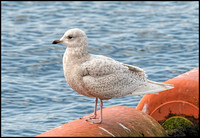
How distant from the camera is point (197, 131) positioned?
1080cm

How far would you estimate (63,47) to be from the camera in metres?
22.3

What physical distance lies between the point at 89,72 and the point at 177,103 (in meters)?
2.77

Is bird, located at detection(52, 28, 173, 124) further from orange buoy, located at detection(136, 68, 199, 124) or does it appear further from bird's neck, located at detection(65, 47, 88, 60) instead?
orange buoy, located at detection(136, 68, 199, 124)

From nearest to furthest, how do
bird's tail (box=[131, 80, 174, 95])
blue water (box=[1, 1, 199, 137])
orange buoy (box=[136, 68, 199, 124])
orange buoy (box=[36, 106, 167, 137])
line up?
orange buoy (box=[36, 106, 167, 137]) → bird's tail (box=[131, 80, 174, 95]) → orange buoy (box=[136, 68, 199, 124]) → blue water (box=[1, 1, 199, 137])

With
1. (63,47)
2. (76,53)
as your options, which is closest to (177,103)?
(76,53)

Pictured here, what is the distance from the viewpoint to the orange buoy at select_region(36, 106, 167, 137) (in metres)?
8.45

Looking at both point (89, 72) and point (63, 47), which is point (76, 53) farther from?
point (63, 47)

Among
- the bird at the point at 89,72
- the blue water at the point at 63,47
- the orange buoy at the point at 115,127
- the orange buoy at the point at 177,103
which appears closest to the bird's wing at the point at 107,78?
the bird at the point at 89,72

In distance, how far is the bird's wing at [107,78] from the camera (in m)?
8.72

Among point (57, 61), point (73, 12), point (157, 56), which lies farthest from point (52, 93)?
point (73, 12)

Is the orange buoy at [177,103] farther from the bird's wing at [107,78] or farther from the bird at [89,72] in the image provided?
the bird at [89,72]

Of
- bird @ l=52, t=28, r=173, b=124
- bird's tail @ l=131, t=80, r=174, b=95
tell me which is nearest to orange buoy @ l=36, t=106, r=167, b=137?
bird @ l=52, t=28, r=173, b=124

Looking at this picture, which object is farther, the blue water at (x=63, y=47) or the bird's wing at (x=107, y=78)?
the blue water at (x=63, y=47)

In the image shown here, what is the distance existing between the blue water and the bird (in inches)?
211
